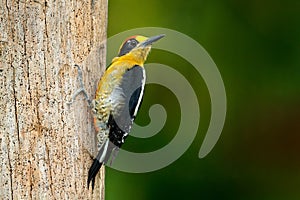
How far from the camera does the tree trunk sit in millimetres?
3824

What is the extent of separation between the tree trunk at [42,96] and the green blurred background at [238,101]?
2241mm

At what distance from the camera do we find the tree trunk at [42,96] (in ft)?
12.5

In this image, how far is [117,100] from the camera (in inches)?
162

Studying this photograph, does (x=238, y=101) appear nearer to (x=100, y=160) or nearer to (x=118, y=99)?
(x=118, y=99)

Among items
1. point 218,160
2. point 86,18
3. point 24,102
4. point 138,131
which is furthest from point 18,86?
point 218,160

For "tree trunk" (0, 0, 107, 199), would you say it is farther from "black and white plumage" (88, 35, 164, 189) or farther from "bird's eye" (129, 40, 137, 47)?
"bird's eye" (129, 40, 137, 47)

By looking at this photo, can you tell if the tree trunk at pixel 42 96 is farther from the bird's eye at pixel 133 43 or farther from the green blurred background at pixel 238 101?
the green blurred background at pixel 238 101

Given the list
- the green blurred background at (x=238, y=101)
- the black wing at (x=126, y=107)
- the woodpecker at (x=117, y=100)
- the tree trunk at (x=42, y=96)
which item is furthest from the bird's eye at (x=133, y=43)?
the green blurred background at (x=238, y=101)

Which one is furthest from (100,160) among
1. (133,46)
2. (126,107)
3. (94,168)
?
(133,46)

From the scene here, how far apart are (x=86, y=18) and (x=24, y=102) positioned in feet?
1.67

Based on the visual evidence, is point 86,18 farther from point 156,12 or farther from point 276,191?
point 276,191

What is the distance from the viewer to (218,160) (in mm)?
6539

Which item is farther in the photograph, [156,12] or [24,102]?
[156,12]

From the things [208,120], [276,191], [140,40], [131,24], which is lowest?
[276,191]
